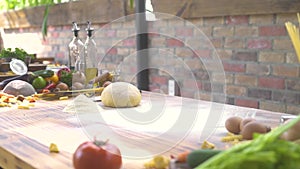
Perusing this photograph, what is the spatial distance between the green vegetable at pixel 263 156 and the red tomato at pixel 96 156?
320 millimetres

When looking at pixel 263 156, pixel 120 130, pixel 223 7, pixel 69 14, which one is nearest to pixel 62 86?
pixel 120 130

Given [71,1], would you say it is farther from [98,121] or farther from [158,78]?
[98,121]

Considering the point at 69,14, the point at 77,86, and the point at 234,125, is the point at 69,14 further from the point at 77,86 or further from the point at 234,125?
the point at 234,125

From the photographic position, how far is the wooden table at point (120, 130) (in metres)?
1.07

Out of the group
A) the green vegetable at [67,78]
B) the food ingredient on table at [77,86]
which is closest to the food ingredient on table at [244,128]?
the food ingredient on table at [77,86]

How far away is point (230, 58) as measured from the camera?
8.61 feet

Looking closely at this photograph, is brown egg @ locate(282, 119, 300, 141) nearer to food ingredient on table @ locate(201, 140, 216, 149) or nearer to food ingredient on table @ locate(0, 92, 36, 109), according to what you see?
food ingredient on table @ locate(201, 140, 216, 149)

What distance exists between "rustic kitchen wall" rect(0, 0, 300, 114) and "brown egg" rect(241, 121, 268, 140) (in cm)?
122

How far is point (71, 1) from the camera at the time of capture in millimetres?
4203

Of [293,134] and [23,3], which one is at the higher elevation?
[23,3]

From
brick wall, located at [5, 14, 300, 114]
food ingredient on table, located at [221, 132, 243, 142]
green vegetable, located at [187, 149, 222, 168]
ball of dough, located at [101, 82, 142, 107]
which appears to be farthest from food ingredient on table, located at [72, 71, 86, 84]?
green vegetable, located at [187, 149, 222, 168]

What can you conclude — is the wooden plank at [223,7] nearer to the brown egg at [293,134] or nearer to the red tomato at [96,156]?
the brown egg at [293,134]

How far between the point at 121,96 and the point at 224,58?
46.9 inches

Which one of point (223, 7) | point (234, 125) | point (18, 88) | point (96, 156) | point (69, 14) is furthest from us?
point (69, 14)
